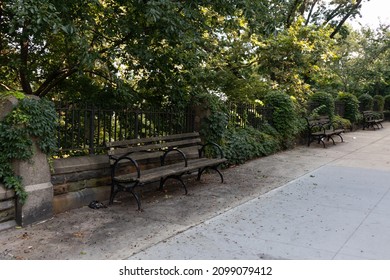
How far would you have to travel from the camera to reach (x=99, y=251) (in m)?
3.85

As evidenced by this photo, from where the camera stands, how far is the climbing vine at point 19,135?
4.39 m

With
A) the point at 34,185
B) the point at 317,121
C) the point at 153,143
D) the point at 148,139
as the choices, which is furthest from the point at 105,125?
the point at 317,121

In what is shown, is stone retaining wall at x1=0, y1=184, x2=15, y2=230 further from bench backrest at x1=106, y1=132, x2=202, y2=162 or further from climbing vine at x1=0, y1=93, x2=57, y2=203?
bench backrest at x1=106, y1=132, x2=202, y2=162

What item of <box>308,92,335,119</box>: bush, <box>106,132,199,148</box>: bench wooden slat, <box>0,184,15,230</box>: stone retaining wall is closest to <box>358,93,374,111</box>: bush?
<box>308,92,335,119</box>: bush

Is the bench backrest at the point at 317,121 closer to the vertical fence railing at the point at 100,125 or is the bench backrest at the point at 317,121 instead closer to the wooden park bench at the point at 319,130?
the wooden park bench at the point at 319,130

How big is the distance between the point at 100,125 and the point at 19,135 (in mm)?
1906

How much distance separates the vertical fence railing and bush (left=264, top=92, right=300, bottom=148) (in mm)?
4750

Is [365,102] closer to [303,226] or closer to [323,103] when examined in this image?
[323,103]

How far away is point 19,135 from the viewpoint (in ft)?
14.5

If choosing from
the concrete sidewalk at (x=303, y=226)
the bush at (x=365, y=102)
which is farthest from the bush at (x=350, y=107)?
the concrete sidewalk at (x=303, y=226)

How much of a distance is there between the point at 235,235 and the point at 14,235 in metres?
2.51

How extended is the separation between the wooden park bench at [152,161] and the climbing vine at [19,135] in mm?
1195

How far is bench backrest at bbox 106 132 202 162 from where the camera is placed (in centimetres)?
570

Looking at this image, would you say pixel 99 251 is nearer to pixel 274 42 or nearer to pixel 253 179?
pixel 253 179
